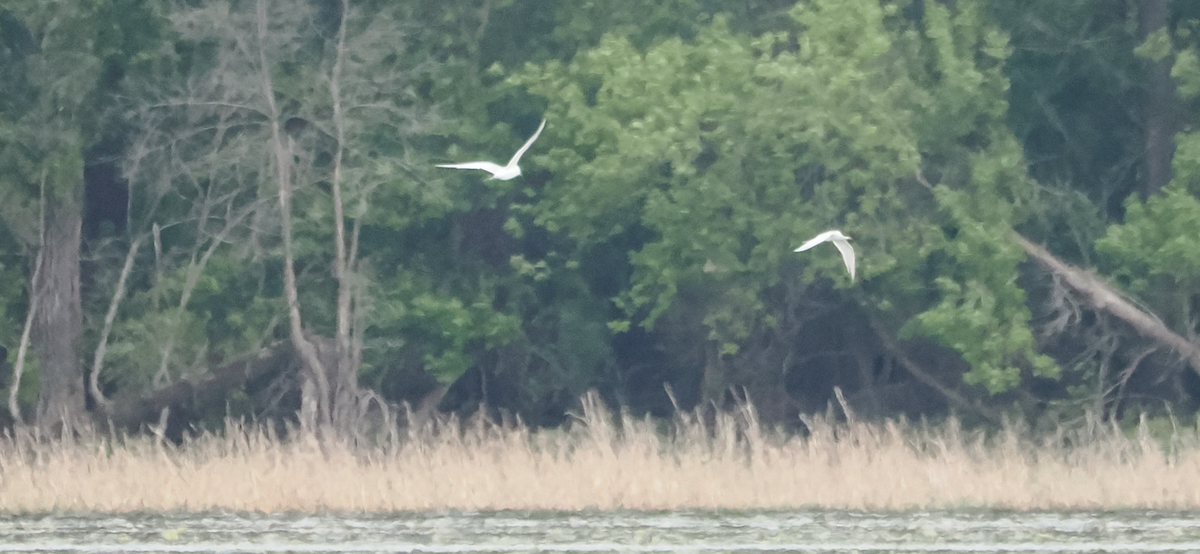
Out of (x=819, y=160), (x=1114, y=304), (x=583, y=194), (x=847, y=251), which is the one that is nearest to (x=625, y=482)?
(x=847, y=251)

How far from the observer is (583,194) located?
21.0 meters

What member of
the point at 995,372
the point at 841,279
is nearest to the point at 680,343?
the point at 841,279

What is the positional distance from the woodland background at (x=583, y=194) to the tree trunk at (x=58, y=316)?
28mm

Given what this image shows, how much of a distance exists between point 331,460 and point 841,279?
621 centimetres

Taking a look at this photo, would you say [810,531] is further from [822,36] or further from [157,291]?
[157,291]

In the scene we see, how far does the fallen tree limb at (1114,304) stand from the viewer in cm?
1998

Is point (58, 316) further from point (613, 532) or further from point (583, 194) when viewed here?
point (613, 532)

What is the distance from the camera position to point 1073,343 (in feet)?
A: 70.4

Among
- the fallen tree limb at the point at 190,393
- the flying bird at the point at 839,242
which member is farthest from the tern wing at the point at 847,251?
the fallen tree limb at the point at 190,393

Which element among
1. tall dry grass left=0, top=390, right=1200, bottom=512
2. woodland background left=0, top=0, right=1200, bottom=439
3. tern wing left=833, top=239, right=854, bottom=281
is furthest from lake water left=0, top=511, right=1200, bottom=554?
woodland background left=0, top=0, right=1200, bottom=439

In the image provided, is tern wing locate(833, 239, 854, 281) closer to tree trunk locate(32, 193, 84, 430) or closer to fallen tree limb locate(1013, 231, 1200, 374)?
fallen tree limb locate(1013, 231, 1200, 374)

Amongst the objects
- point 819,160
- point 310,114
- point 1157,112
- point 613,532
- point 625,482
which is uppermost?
point 310,114

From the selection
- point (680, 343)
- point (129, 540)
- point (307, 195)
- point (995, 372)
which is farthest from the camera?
point (680, 343)

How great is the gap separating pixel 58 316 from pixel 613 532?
8.42 metres
